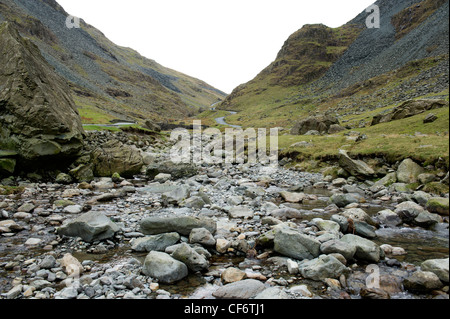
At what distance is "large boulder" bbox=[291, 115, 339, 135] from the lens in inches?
1621

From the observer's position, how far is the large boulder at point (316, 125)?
41.2m

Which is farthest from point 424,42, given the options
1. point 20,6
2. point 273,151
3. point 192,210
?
point 20,6

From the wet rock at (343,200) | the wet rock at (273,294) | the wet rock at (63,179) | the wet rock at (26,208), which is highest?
the wet rock at (63,179)

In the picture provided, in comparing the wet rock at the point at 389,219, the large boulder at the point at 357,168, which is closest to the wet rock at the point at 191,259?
the wet rock at the point at 389,219

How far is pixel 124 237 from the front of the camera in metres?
9.18

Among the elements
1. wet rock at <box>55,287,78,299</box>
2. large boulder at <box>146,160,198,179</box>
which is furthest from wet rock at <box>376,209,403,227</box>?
large boulder at <box>146,160,198,179</box>

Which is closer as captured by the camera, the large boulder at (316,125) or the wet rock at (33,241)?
the wet rock at (33,241)

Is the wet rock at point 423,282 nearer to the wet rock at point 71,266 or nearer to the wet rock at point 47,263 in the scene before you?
the wet rock at point 71,266

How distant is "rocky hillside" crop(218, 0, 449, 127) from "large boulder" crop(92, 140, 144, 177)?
46979 mm

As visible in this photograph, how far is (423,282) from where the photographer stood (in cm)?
544

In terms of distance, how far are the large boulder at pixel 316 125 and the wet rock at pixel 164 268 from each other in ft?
127

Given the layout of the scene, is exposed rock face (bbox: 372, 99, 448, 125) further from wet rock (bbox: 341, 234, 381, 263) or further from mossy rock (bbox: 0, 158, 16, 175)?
mossy rock (bbox: 0, 158, 16, 175)
